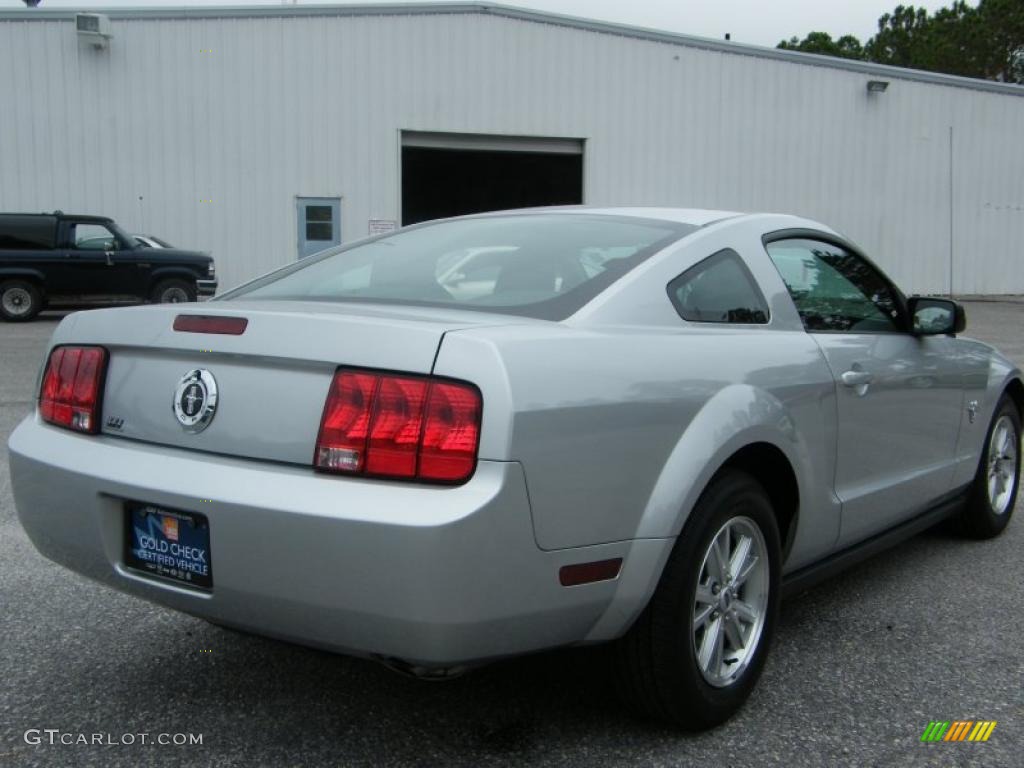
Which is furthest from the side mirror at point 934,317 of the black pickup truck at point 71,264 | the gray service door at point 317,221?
the gray service door at point 317,221

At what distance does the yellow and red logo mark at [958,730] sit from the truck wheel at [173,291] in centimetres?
1583

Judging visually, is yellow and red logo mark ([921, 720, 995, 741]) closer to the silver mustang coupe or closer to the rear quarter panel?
the silver mustang coupe

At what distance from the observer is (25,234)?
16.1 metres

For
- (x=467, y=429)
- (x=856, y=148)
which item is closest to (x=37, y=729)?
(x=467, y=429)

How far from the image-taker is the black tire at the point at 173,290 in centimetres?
1681

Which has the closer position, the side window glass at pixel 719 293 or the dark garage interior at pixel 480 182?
the side window glass at pixel 719 293

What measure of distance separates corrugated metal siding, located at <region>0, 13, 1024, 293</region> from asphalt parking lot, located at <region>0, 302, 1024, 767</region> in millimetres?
17578

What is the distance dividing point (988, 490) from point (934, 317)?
1.11 m

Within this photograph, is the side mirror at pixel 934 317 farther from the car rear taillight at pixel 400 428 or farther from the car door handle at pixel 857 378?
the car rear taillight at pixel 400 428

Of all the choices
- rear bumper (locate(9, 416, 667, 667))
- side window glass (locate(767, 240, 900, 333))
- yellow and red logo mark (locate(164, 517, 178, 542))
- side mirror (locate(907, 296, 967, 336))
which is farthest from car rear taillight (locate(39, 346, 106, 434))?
side mirror (locate(907, 296, 967, 336))

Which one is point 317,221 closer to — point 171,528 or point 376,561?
point 171,528

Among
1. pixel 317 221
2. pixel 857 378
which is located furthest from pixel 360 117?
pixel 857 378

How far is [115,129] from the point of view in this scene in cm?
1964

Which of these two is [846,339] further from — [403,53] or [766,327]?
[403,53]
